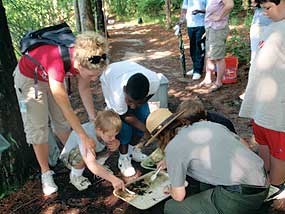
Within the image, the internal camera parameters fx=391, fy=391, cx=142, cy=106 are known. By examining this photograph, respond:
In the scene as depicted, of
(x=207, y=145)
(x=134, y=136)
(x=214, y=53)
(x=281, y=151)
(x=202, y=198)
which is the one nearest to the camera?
(x=207, y=145)

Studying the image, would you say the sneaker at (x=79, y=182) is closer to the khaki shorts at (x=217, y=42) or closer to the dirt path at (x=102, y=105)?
the dirt path at (x=102, y=105)

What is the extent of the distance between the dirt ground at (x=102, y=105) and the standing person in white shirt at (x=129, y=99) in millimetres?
153

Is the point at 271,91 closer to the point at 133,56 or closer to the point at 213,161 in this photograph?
the point at 213,161

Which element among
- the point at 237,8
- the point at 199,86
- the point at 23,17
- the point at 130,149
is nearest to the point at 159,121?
the point at 130,149

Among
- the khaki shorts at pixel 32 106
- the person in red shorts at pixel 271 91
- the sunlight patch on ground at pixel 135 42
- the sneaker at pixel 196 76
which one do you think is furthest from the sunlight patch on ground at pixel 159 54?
the person in red shorts at pixel 271 91

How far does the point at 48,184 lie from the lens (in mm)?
3203

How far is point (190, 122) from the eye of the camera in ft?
7.85

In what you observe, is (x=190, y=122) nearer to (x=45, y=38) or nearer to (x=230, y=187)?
(x=230, y=187)

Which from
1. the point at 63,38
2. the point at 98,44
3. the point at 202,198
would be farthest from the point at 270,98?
the point at 63,38

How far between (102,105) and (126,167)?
1901 mm

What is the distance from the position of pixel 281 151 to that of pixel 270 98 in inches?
15.5

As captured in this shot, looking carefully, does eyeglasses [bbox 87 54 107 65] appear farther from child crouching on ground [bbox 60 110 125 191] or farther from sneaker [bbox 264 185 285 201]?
sneaker [bbox 264 185 285 201]

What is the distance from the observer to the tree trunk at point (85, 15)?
282 inches

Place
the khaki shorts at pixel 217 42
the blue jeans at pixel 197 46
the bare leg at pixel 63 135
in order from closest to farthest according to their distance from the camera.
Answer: the bare leg at pixel 63 135, the khaki shorts at pixel 217 42, the blue jeans at pixel 197 46
